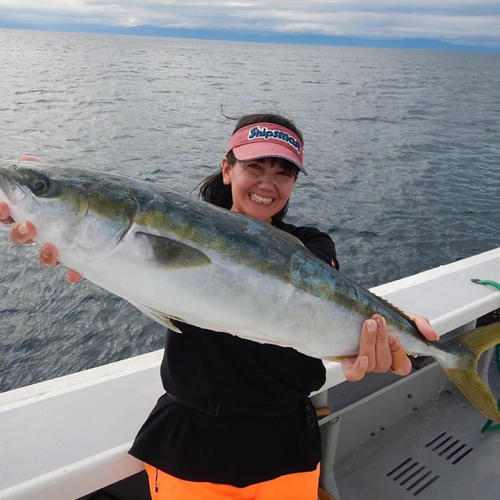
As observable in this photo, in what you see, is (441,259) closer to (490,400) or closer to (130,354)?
(130,354)

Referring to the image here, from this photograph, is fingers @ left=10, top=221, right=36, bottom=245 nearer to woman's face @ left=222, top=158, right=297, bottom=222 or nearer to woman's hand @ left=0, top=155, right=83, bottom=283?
woman's hand @ left=0, top=155, right=83, bottom=283

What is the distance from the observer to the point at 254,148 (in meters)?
2.57

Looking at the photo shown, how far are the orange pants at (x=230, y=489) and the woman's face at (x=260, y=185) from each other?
4.37 ft

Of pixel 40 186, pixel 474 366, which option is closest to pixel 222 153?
pixel 474 366

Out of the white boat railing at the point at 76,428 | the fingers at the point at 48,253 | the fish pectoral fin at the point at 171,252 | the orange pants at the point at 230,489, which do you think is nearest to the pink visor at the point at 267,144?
the fish pectoral fin at the point at 171,252

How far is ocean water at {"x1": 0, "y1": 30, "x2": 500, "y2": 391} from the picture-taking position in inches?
292

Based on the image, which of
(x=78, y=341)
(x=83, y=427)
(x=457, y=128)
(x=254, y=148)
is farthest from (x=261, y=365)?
(x=457, y=128)

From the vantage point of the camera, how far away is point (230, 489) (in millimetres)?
2191

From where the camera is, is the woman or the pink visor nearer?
the woman

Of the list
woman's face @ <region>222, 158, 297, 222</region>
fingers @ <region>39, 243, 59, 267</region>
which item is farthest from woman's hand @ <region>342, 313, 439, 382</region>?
fingers @ <region>39, 243, 59, 267</region>

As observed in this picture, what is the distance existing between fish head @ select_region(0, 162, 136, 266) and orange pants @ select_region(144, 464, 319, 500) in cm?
107

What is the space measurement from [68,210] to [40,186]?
14 centimetres

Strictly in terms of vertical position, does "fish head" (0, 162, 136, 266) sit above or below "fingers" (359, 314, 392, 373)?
above

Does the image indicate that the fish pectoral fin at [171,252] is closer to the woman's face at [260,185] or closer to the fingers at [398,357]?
the woman's face at [260,185]
